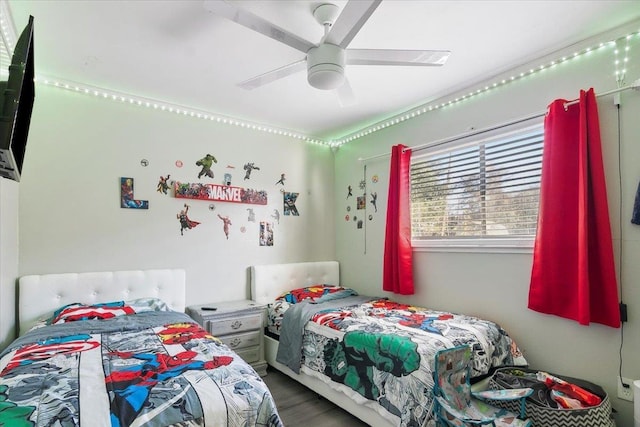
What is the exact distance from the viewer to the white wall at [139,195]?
9.11 ft

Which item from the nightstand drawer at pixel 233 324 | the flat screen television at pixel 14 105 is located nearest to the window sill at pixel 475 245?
the nightstand drawer at pixel 233 324

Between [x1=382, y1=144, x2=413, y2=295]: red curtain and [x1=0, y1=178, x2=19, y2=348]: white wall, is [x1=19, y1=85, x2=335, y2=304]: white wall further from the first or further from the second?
[x1=382, y1=144, x2=413, y2=295]: red curtain

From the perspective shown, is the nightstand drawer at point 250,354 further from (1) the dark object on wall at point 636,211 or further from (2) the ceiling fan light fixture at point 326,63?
(1) the dark object on wall at point 636,211

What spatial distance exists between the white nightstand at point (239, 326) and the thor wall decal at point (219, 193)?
1.08 metres

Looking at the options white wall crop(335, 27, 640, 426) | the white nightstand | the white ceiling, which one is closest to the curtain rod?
white wall crop(335, 27, 640, 426)

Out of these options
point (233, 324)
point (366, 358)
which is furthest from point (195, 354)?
point (233, 324)

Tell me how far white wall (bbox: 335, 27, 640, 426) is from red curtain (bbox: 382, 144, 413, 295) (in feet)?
0.44

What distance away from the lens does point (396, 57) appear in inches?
77.9

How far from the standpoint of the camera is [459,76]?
9.20ft

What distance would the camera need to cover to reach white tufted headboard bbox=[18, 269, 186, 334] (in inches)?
102

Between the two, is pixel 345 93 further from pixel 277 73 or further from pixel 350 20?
pixel 350 20

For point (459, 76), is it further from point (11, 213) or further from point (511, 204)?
point (11, 213)

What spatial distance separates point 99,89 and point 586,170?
3799 millimetres

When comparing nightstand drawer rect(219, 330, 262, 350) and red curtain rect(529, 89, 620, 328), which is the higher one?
red curtain rect(529, 89, 620, 328)
